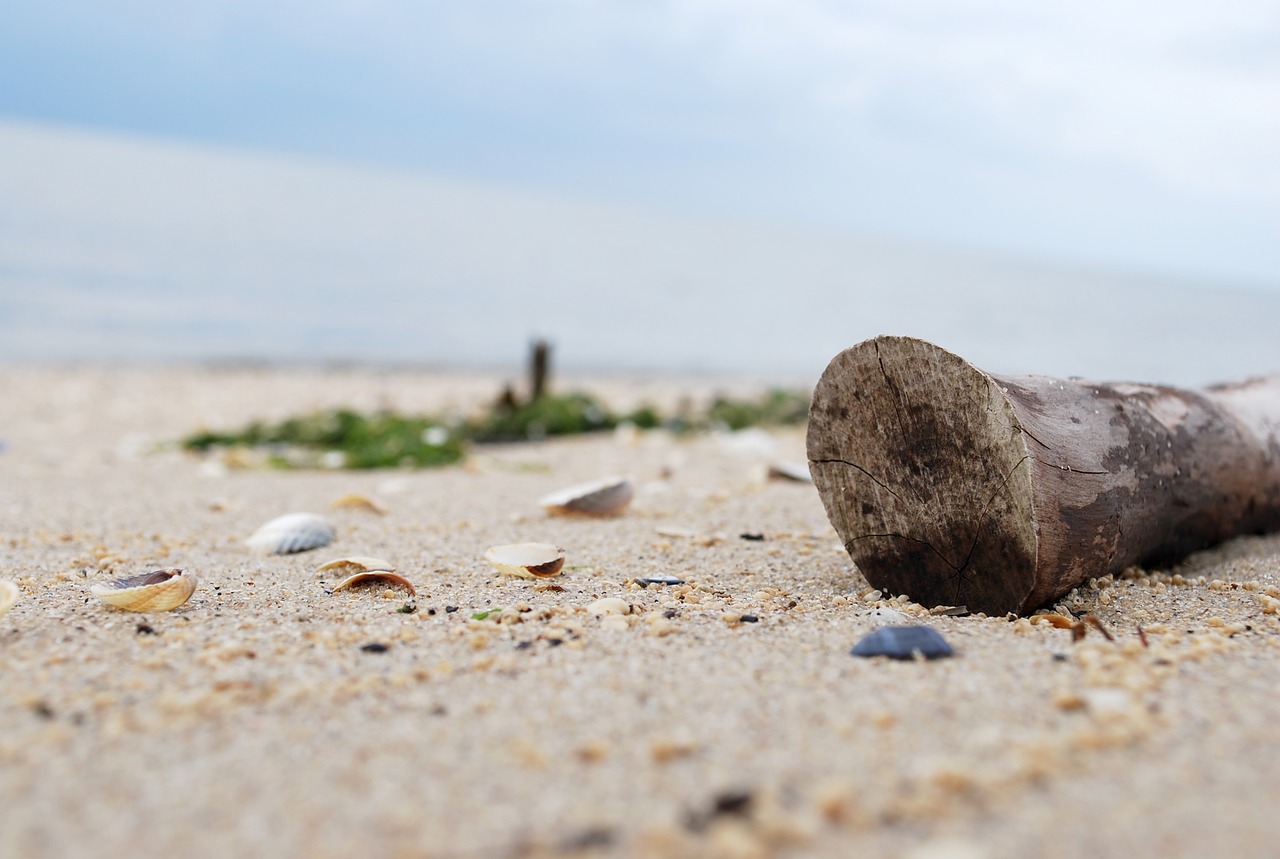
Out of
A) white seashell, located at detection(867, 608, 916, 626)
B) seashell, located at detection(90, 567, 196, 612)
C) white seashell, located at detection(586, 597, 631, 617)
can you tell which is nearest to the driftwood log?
white seashell, located at detection(867, 608, 916, 626)

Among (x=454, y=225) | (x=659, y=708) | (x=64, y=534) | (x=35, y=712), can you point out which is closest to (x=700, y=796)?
(x=659, y=708)

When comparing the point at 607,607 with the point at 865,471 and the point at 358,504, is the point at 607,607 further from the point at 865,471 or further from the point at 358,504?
the point at 358,504

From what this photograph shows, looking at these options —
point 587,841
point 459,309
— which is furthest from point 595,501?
point 459,309

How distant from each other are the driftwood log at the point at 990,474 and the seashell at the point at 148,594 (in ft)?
6.48

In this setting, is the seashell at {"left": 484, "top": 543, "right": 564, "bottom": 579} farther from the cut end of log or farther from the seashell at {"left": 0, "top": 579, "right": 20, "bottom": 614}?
the seashell at {"left": 0, "top": 579, "right": 20, "bottom": 614}

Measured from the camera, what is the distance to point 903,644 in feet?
7.73

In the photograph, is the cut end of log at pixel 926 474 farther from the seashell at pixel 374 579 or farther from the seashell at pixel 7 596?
the seashell at pixel 7 596

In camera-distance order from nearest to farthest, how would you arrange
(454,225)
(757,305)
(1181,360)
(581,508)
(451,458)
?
(581,508)
(451,458)
(1181,360)
(757,305)
(454,225)

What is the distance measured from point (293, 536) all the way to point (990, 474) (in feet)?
9.08

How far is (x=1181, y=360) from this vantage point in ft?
80.0

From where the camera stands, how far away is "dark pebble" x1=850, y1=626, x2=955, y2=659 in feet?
7.68

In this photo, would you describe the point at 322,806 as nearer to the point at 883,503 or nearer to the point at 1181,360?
the point at 883,503

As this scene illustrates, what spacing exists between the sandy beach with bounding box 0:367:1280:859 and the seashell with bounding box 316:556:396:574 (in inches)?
4.4

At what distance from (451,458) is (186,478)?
1732 millimetres
